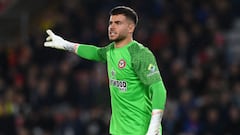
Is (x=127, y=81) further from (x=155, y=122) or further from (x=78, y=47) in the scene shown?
(x=78, y=47)

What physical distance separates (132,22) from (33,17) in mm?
12219

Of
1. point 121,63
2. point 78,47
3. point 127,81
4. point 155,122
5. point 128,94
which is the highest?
point 78,47

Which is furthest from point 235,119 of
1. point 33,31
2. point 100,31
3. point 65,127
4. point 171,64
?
point 33,31

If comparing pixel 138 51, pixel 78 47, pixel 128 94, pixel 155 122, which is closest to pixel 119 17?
pixel 138 51

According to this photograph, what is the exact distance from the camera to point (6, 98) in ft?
51.7

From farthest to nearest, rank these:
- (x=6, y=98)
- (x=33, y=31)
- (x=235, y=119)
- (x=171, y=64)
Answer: (x=33, y=31) → (x=6, y=98) → (x=171, y=64) → (x=235, y=119)

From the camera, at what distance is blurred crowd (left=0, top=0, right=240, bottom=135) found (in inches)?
540

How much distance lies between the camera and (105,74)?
51.0 feet

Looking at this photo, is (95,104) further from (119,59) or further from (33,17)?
(119,59)

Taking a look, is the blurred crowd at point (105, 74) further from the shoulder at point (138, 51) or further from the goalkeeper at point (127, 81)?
the shoulder at point (138, 51)

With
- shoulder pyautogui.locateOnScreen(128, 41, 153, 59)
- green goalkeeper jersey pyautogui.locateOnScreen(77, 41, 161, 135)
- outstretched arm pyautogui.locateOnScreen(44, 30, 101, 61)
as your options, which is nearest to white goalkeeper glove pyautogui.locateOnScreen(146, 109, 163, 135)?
green goalkeeper jersey pyautogui.locateOnScreen(77, 41, 161, 135)

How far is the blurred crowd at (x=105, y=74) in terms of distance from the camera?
45.0ft

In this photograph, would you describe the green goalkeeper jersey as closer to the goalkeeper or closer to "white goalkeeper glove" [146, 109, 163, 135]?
the goalkeeper

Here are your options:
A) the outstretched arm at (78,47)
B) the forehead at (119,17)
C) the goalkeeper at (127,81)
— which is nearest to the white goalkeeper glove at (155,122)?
the goalkeeper at (127,81)
